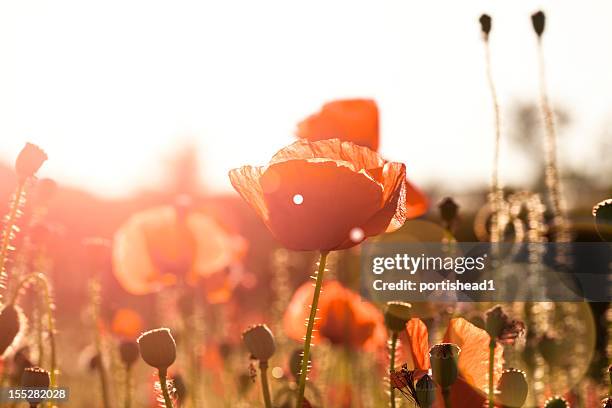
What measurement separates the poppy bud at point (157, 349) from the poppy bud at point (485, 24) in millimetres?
687

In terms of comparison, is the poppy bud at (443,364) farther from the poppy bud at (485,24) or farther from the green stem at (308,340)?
the poppy bud at (485,24)

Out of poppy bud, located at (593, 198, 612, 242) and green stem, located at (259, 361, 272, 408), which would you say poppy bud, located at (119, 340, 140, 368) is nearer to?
green stem, located at (259, 361, 272, 408)

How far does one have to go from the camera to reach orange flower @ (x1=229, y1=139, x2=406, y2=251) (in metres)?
0.92

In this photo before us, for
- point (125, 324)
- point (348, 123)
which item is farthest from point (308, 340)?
point (125, 324)

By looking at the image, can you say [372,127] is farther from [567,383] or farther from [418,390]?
[418,390]

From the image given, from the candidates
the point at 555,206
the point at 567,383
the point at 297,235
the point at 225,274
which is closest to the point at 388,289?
the point at 555,206

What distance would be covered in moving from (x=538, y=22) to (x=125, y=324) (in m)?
1.56

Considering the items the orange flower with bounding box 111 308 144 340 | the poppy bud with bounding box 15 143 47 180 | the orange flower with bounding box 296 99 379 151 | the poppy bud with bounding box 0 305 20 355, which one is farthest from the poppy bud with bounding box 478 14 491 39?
the orange flower with bounding box 111 308 144 340

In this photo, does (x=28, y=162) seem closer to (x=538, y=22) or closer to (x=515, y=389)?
(x=515, y=389)

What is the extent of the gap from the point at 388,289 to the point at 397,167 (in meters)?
0.43

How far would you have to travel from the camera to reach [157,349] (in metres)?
0.90

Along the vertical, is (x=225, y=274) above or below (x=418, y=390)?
above

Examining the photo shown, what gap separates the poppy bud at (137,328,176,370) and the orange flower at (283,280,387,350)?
0.84 metres

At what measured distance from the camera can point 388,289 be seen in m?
1.33
